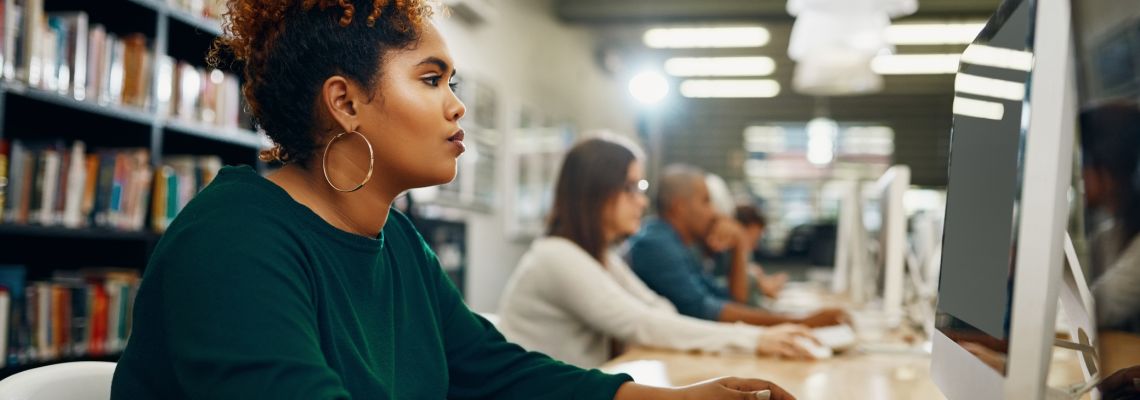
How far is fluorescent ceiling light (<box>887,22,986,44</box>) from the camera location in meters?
8.35

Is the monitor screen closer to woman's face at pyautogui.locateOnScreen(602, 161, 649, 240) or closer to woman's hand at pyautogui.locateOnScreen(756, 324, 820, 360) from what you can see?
woman's hand at pyautogui.locateOnScreen(756, 324, 820, 360)

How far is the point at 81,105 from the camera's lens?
2.35 metres

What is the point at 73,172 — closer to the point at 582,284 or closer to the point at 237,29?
the point at 582,284

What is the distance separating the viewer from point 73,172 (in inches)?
93.2

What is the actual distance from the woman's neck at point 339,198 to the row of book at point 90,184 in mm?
1474

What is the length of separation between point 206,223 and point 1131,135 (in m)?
0.73

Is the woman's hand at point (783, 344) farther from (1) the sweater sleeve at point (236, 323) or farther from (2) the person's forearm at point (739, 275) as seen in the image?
(2) the person's forearm at point (739, 275)

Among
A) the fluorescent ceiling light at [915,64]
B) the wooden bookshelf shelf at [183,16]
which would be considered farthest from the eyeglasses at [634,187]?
the fluorescent ceiling light at [915,64]

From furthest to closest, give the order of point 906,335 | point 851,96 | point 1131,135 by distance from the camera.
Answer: point 851,96, point 906,335, point 1131,135

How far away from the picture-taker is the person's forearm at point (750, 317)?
2887 mm

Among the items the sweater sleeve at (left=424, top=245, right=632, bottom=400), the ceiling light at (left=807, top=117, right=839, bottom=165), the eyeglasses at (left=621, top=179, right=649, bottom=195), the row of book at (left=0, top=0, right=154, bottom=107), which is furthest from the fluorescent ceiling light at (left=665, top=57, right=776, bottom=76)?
the sweater sleeve at (left=424, top=245, right=632, bottom=400)

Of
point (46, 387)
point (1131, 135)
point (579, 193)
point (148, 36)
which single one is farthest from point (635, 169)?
point (1131, 135)

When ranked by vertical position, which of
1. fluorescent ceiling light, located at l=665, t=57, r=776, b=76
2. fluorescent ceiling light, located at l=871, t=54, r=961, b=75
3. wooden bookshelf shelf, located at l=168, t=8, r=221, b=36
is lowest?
wooden bookshelf shelf, located at l=168, t=8, r=221, b=36

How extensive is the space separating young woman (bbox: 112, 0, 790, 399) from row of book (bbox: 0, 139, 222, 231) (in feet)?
4.55
